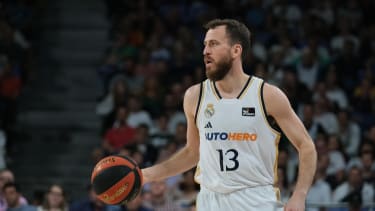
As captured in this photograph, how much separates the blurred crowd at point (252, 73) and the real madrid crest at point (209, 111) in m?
4.66

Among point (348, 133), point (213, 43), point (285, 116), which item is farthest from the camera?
point (348, 133)

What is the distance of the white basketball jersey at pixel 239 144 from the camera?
595 centimetres

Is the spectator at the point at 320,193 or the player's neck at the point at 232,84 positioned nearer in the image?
the player's neck at the point at 232,84

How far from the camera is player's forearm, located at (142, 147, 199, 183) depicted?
6.39 m

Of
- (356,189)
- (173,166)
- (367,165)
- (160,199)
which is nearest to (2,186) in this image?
(160,199)

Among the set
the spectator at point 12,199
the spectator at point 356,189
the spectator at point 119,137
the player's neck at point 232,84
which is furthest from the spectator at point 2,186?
the player's neck at point 232,84

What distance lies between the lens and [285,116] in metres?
5.93

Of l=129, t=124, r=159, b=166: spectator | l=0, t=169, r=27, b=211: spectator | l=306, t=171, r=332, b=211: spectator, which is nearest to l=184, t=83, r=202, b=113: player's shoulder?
l=0, t=169, r=27, b=211: spectator

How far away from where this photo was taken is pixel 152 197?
11.3 metres

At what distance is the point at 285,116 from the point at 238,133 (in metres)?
0.35

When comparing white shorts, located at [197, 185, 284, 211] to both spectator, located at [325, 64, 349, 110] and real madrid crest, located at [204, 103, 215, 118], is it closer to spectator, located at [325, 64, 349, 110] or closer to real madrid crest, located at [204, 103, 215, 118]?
real madrid crest, located at [204, 103, 215, 118]

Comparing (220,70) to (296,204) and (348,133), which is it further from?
(348,133)

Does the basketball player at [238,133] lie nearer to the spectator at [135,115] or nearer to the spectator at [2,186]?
the spectator at [2,186]

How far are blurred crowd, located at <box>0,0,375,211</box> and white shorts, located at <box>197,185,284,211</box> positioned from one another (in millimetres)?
4669
